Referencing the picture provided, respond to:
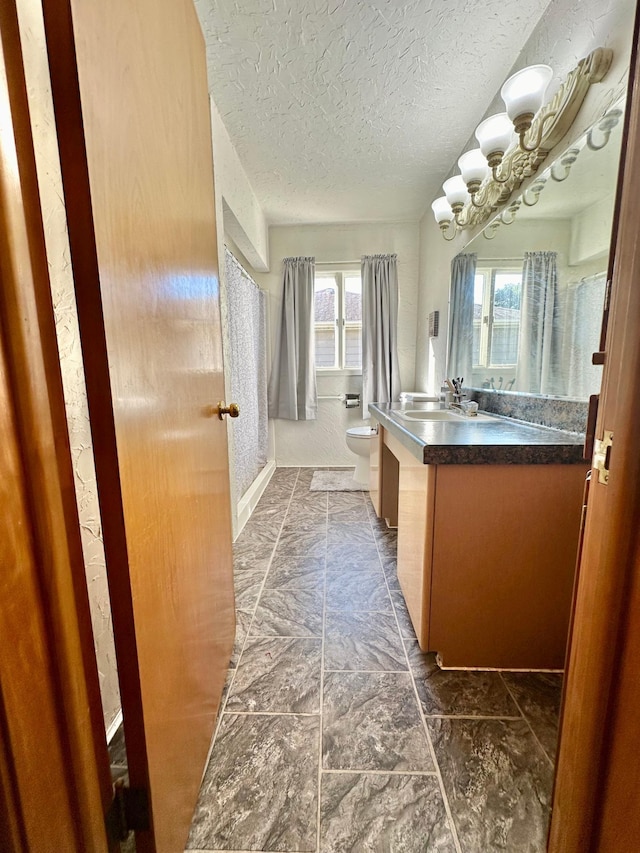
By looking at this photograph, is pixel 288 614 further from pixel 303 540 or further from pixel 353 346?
pixel 353 346

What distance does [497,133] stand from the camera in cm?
142

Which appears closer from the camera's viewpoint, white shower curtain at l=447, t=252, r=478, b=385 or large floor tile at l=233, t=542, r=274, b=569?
large floor tile at l=233, t=542, r=274, b=569

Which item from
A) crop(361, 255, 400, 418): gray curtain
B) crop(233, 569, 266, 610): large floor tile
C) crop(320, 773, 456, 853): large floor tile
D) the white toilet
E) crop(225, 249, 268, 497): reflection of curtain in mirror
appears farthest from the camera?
crop(361, 255, 400, 418): gray curtain

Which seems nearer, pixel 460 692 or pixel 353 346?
pixel 460 692

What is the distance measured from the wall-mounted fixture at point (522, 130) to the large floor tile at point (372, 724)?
74.4 inches

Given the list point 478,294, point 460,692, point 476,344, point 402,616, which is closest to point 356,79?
point 478,294

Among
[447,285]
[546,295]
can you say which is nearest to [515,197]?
[546,295]

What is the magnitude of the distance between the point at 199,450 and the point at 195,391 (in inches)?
6.0

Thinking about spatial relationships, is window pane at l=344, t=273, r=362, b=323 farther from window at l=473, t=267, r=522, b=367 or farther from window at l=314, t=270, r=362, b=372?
window at l=473, t=267, r=522, b=367

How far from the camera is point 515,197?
1.54 m

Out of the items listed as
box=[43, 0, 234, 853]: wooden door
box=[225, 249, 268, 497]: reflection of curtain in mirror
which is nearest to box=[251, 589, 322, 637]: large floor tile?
box=[43, 0, 234, 853]: wooden door

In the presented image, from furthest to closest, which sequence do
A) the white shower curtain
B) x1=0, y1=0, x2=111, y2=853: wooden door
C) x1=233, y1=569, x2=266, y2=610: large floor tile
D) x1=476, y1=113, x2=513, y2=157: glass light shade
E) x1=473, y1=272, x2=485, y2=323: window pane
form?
the white shower curtain
x1=473, y1=272, x2=485, y2=323: window pane
x1=233, y1=569, x2=266, y2=610: large floor tile
x1=476, y1=113, x2=513, y2=157: glass light shade
x1=0, y1=0, x2=111, y2=853: wooden door

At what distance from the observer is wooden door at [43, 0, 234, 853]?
0.46 m

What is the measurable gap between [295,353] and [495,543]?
2733mm
